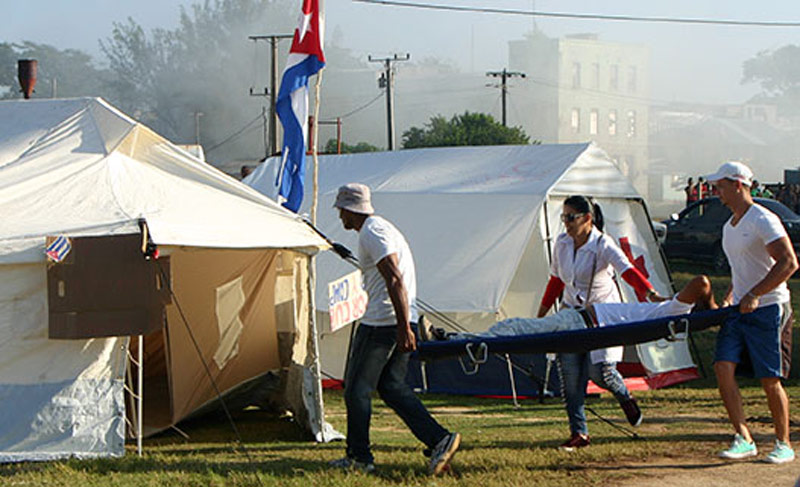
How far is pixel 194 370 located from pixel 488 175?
15.2 ft

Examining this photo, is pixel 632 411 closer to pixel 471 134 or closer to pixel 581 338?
pixel 581 338

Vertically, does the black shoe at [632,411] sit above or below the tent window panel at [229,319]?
below

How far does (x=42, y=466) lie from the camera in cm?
695

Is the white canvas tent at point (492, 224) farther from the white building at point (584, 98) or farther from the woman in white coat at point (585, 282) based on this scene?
the white building at point (584, 98)

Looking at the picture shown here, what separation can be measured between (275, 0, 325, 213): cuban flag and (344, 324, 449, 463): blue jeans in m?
3.28

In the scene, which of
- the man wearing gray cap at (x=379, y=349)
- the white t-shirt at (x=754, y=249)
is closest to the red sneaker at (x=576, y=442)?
the man wearing gray cap at (x=379, y=349)

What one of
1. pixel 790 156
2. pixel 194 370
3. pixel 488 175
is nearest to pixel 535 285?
pixel 488 175

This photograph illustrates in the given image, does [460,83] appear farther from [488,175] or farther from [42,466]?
[42,466]

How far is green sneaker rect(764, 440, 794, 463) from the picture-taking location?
21.2ft

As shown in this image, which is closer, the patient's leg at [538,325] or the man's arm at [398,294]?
the man's arm at [398,294]

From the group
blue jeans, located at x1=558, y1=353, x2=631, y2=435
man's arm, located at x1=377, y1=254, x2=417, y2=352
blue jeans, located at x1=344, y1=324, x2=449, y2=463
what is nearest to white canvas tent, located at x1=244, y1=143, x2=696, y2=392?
blue jeans, located at x1=558, y1=353, x2=631, y2=435

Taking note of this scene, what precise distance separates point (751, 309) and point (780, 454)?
92 cm

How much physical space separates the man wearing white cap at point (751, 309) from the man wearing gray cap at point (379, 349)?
1.74m

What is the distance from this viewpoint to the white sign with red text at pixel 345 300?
8.30 meters
